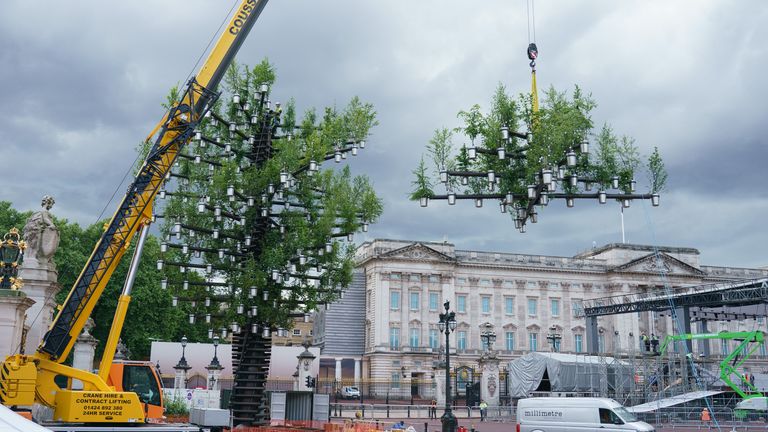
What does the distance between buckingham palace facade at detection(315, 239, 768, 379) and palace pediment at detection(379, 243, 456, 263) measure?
0.13 meters

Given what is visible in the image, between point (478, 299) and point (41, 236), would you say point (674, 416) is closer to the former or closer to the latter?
point (41, 236)

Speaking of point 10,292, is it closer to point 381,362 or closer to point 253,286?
point 253,286

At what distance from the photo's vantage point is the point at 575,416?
77.2 ft

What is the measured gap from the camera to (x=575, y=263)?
9419 centimetres

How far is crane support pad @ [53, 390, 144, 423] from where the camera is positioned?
15766 mm

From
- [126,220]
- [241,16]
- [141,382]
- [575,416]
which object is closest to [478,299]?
[575,416]

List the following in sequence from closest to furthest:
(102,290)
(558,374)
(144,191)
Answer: (102,290), (144,191), (558,374)

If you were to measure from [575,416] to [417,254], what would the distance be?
211ft

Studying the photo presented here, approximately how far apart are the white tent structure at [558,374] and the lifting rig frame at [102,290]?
3508 cm

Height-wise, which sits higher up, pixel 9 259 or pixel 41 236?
pixel 41 236

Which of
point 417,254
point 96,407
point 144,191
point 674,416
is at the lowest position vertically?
point 674,416

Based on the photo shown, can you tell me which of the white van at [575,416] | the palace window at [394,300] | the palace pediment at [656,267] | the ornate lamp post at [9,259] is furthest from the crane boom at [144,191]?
the palace pediment at [656,267]

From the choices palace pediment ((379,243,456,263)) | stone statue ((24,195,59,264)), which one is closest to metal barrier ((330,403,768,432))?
stone statue ((24,195,59,264))

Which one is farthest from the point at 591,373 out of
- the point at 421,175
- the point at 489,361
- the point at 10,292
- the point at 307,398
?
the point at 10,292
